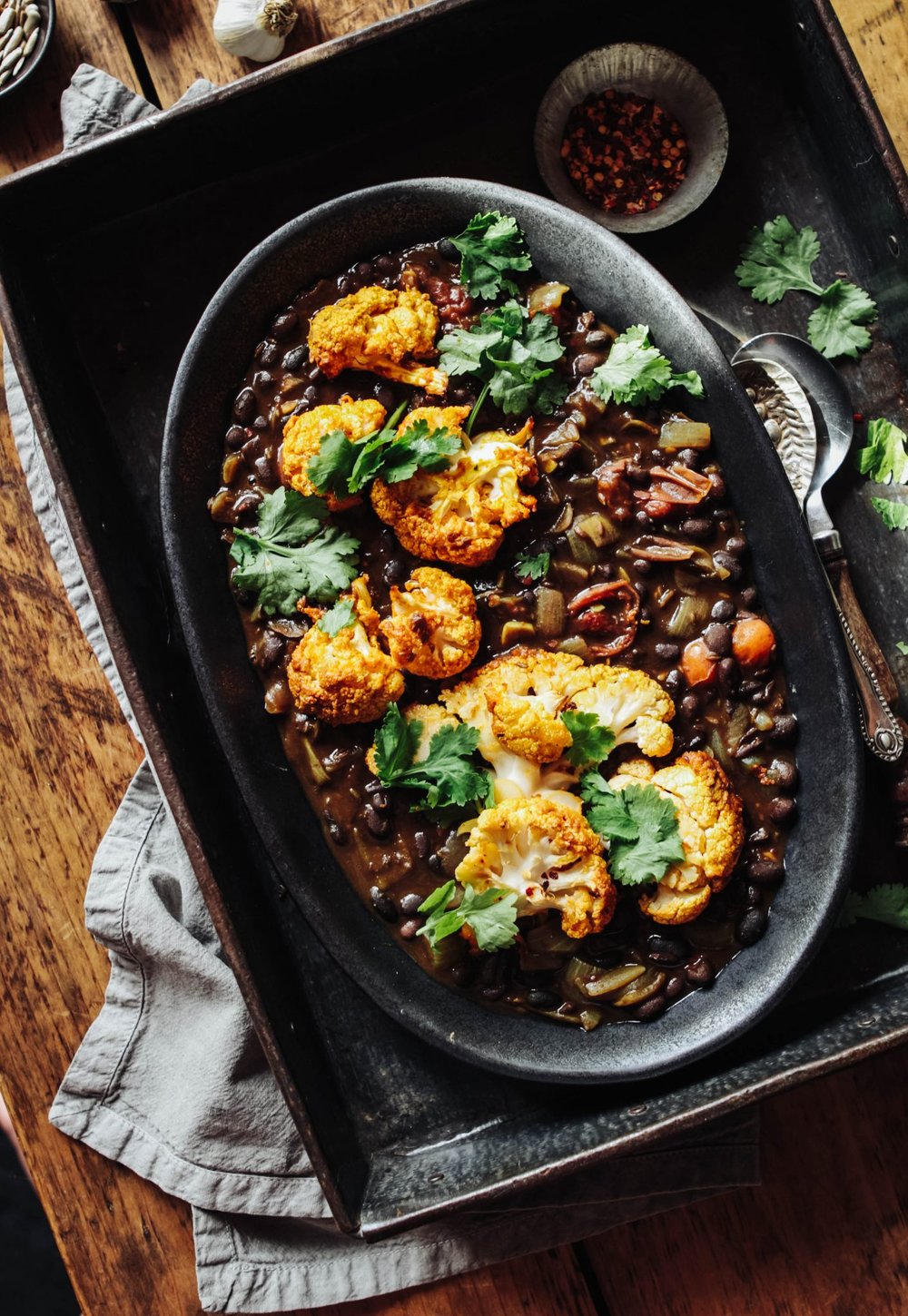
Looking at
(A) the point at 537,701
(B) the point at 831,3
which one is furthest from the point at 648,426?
(B) the point at 831,3

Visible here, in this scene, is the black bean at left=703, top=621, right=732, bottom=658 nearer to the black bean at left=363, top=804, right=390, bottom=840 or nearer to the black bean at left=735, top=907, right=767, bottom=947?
the black bean at left=735, top=907, right=767, bottom=947

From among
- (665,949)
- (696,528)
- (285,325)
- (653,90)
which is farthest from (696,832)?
(653,90)

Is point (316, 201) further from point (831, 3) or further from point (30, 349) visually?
point (831, 3)

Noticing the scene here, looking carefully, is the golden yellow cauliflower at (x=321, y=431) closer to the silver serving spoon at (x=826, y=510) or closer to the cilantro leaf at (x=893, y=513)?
the silver serving spoon at (x=826, y=510)

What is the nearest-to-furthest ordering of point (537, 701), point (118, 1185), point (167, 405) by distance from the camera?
1. point (537, 701)
2. point (167, 405)
3. point (118, 1185)

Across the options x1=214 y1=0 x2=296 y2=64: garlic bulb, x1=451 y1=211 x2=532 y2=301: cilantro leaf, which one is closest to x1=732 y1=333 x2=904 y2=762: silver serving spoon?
x1=451 y1=211 x2=532 y2=301: cilantro leaf
